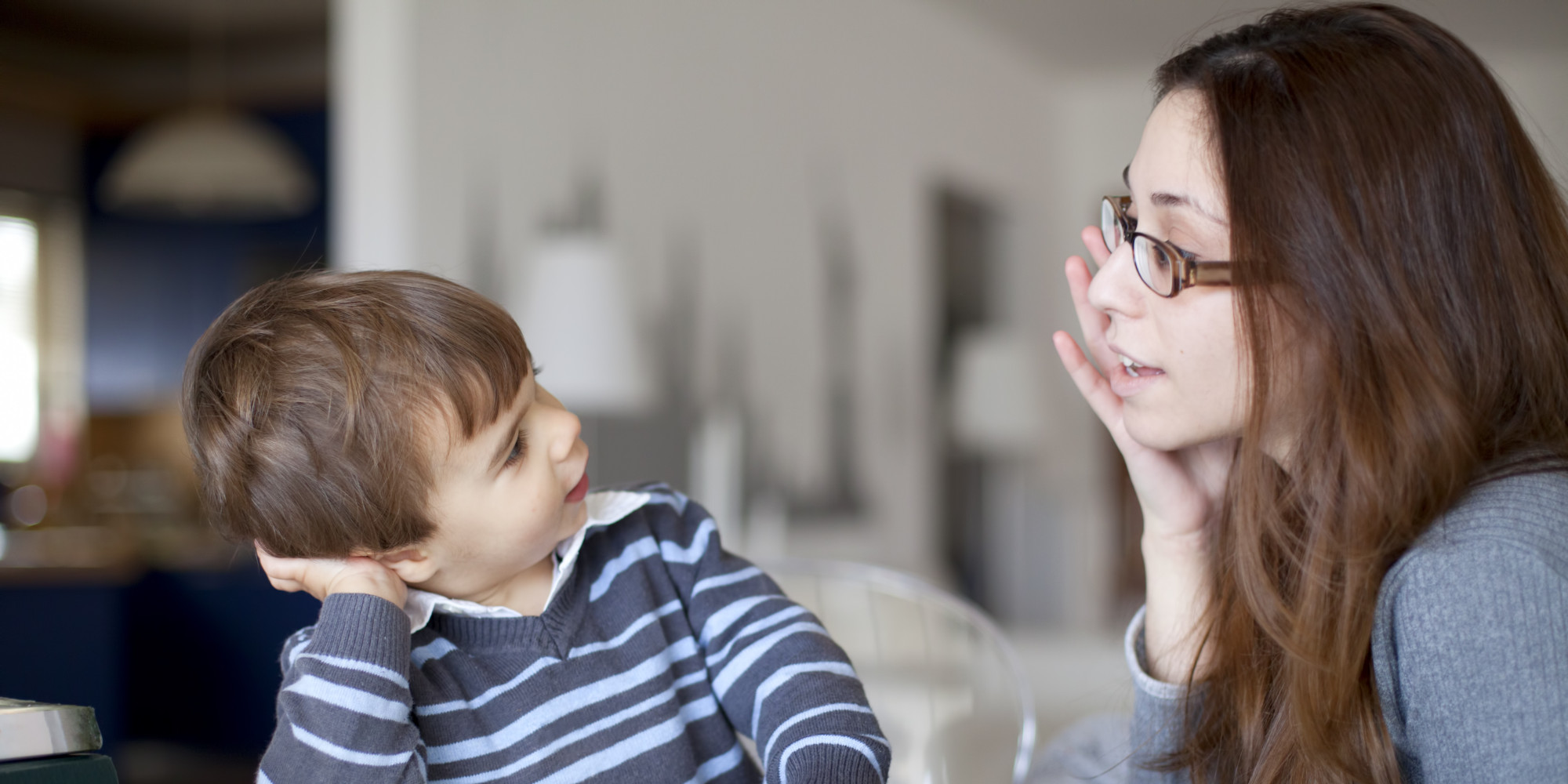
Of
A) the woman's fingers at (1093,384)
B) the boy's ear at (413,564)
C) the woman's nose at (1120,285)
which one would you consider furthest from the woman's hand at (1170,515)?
the boy's ear at (413,564)

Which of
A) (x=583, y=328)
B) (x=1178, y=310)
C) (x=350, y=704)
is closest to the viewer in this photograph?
(x=350, y=704)

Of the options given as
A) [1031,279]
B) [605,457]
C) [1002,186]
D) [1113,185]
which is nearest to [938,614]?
[605,457]

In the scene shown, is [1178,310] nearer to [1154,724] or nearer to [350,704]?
[1154,724]

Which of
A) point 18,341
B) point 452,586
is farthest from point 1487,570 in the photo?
point 18,341

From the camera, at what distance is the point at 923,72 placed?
17.2ft

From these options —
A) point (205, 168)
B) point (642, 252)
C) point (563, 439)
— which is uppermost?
point (205, 168)

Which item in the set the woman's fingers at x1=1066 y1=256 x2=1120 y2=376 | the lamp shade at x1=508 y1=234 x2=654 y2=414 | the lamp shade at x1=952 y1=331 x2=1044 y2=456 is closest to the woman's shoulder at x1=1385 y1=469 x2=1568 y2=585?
the woman's fingers at x1=1066 y1=256 x2=1120 y2=376

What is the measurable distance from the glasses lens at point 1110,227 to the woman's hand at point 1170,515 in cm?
2

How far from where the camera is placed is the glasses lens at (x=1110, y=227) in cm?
116

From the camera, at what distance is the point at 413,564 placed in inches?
36.9

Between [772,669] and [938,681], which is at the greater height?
[772,669]

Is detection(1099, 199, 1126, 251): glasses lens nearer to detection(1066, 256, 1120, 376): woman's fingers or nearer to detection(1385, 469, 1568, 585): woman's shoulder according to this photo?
detection(1066, 256, 1120, 376): woman's fingers

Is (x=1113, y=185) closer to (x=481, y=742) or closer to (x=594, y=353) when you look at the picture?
(x=594, y=353)

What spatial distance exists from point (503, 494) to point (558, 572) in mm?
98
